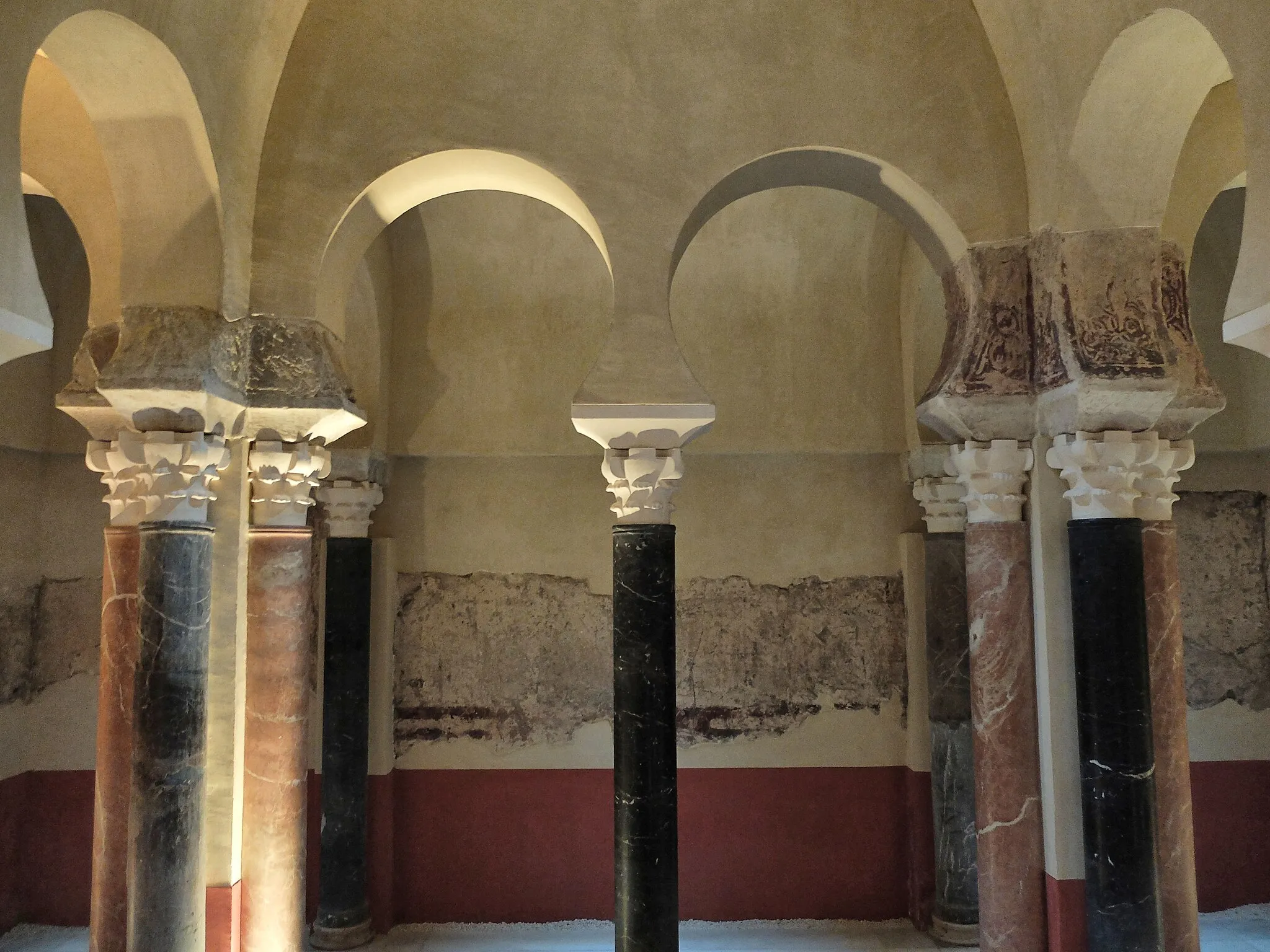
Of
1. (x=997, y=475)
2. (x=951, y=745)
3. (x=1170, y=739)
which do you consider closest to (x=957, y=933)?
(x=951, y=745)

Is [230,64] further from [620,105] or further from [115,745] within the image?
[115,745]

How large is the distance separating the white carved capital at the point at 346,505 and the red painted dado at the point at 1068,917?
519 centimetres

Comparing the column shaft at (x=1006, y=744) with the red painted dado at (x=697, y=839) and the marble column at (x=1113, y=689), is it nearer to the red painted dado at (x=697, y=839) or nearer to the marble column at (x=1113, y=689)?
the marble column at (x=1113, y=689)

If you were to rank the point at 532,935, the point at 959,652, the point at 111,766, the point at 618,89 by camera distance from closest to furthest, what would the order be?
1. the point at 111,766
2. the point at 618,89
3. the point at 959,652
4. the point at 532,935

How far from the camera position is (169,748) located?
13.9ft

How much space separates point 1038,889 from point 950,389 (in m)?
2.36

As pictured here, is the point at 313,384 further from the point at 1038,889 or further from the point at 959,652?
the point at 959,652

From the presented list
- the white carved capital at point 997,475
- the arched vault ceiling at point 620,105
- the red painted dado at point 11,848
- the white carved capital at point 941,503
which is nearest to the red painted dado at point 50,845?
the red painted dado at point 11,848

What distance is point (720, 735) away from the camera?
771cm

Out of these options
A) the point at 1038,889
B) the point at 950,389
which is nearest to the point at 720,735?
the point at 1038,889

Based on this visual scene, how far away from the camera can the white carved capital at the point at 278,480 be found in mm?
4766

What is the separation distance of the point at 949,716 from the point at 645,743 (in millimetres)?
3180

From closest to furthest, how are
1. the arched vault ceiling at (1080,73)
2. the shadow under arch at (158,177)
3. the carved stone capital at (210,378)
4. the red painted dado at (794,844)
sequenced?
1. the arched vault ceiling at (1080,73)
2. the shadow under arch at (158,177)
3. the carved stone capital at (210,378)
4. the red painted dado at (794,844)

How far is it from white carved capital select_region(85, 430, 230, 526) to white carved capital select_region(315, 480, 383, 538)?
2.85 meters
